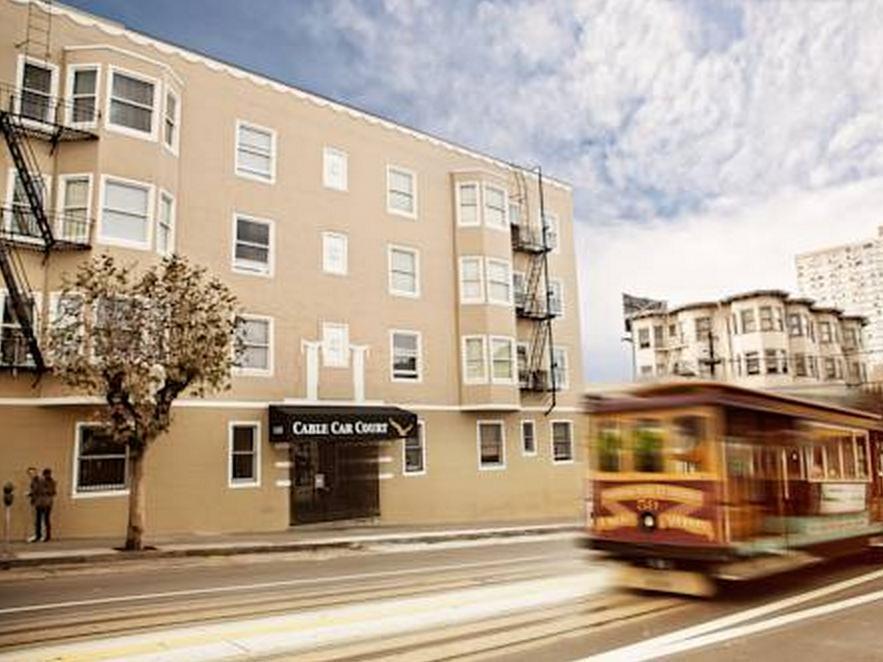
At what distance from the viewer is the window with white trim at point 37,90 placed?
19453 millimetres

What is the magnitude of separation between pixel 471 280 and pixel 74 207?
47.5ft

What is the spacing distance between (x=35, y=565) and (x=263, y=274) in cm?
1126

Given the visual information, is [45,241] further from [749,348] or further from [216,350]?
[749,348]

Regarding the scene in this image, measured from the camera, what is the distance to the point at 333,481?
23.9 metres

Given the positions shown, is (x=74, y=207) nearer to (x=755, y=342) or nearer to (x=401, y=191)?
(x=401, y=191)

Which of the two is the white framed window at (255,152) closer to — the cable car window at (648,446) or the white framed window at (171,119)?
the white framed window at (171,119)

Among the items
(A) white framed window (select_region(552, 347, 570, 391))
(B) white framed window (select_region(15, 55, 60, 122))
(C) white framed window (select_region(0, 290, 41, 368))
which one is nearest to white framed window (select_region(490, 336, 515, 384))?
(A) white framed window (select_region(552, 347, 570, 391))

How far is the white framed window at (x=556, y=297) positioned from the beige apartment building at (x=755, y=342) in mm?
22150

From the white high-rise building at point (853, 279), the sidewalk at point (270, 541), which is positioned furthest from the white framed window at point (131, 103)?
the white high-rise building at point (853, 279)

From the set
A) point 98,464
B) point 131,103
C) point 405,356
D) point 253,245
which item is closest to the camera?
point 98,464

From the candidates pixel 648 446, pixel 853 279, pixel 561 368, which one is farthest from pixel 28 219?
pixel 853 279

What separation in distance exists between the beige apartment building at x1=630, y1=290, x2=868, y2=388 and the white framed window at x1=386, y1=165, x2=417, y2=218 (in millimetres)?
30327

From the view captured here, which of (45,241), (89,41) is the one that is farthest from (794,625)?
(89,41)

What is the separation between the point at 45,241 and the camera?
18797 mm
